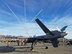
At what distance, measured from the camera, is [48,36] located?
134 feet

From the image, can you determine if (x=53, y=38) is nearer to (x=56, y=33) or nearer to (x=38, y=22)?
(x=56, y=33)

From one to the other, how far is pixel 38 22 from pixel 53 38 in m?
4.42

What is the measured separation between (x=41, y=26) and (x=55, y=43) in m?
4.52

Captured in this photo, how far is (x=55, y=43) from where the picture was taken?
134ft

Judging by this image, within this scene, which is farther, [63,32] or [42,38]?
[42,38]

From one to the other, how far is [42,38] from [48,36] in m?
2.42

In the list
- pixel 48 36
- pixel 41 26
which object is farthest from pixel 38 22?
pixel 48 36

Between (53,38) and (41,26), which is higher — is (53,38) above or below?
below

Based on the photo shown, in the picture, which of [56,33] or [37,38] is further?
[37,38]

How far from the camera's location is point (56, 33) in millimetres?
40406

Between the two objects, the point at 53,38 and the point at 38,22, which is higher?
the point at 38,22

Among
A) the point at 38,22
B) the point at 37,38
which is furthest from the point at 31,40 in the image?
the point at 38,22

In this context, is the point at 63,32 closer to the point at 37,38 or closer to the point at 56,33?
the point at 56,33

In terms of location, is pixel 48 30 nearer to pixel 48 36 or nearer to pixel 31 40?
pixel 48 36
